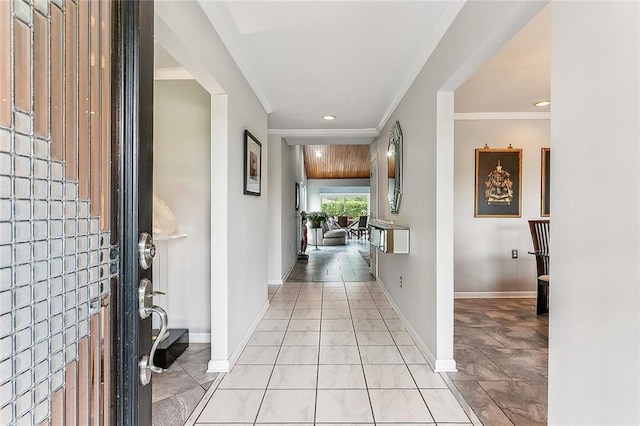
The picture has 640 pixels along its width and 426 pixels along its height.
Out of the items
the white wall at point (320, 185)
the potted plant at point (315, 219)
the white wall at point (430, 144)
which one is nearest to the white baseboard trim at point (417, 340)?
the white wall at point (430, 144)

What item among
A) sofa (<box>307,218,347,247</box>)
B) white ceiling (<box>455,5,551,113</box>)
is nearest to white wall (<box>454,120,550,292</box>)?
white ceiling (<box>455,5,551,113</box>)

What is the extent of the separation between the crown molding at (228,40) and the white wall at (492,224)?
8.50 feet

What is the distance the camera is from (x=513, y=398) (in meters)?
1.98

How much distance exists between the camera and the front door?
1.62 feet

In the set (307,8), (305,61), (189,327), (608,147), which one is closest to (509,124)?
(305,61)

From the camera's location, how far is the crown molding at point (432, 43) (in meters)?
1.86

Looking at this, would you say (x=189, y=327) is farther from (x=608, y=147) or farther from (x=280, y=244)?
(x=608, y=147)

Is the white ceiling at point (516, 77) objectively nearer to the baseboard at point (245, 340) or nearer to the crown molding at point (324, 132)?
the crown molding at point (324, 132)

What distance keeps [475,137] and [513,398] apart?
10.2ft

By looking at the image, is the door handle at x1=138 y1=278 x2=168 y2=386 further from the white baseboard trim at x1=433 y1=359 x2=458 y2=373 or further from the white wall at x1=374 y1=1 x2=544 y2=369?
the white baseboard trim at x1=433 y1=359 x2=458 y2=373

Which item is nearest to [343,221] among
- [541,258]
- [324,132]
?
[324,132]

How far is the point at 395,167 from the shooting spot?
3.58 meters

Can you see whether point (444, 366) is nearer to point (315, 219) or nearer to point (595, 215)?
point (595, 215)

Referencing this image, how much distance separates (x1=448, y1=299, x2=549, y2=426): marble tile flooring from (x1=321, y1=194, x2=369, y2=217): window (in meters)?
9.90
